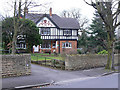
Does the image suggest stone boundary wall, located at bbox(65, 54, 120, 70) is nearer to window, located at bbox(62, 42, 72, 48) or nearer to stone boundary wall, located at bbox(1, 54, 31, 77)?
stone boundary wall, located at bbox(1, 54, 31, 77)

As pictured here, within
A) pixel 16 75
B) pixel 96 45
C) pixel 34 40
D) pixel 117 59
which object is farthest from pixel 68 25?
pixel 16 75

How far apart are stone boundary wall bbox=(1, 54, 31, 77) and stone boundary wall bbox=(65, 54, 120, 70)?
4.65 metres

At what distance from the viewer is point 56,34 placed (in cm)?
4056


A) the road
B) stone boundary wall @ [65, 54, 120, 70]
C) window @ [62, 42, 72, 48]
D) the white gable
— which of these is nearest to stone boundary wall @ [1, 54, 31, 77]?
the road

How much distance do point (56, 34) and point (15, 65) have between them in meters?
28.1

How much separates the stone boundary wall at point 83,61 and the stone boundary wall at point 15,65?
15.2 feet

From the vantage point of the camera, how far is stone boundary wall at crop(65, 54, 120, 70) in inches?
665

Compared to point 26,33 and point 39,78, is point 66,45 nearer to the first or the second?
point 26,33

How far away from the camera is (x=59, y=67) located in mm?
17656

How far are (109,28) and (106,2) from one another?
2574mm

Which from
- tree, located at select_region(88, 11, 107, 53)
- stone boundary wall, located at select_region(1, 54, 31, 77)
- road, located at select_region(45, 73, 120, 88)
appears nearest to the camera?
road, located at select_region(45, 73, 120, 88)

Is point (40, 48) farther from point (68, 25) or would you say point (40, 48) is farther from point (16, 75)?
point (16, 75)

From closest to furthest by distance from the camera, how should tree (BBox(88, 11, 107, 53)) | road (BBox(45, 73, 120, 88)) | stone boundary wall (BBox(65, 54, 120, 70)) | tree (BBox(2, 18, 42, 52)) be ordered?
road (BBox(45, 73, 120, 88)), stone boundary wall (BBox(65, 54, 120, 70)), tree (BBox(2, 18, 42, 52)), tree (BBox(88, 11, 107, 53))

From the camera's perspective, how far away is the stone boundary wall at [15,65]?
12.3 meters
